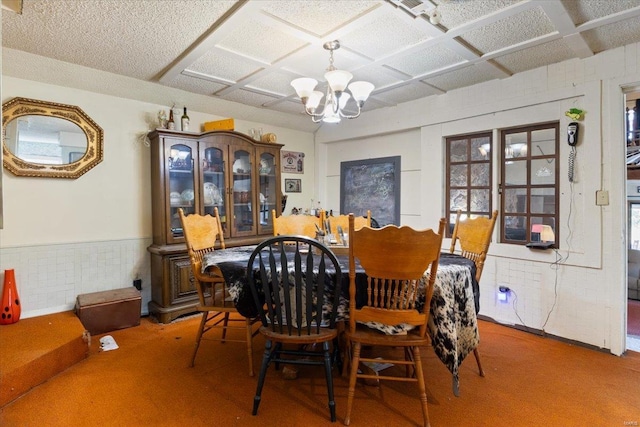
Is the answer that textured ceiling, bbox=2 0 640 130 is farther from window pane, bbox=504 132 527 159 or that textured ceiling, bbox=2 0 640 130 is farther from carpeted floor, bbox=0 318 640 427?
carpeted floor, bbox=0 318 640 427

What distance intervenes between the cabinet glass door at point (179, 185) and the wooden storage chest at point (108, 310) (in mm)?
639

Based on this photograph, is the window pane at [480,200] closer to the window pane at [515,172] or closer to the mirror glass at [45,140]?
the window pane at [515,172]

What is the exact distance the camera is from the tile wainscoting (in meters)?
2.96

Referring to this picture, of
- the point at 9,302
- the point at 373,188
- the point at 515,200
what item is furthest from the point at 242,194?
the point at 515,200

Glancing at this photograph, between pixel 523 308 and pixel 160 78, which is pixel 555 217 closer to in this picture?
pixel 523 308

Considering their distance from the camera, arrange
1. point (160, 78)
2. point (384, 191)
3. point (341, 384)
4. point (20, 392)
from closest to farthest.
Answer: point (20, 392), point (341, 384), point (160, 78), point (384, 191)

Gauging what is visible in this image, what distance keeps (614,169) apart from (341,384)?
8.24 feet

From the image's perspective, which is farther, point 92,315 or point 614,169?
point 92,315

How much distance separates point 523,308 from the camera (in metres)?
3.17

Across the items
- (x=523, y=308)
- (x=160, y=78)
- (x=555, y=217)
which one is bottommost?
(x=523, y=308)

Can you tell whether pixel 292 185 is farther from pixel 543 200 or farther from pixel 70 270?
pixel 543 200

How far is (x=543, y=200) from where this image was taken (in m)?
3.10

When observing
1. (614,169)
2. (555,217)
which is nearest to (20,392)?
(555,217)

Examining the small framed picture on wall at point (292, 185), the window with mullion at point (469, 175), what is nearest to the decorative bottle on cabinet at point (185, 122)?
the small framed picture on wall at point (292, 185)
